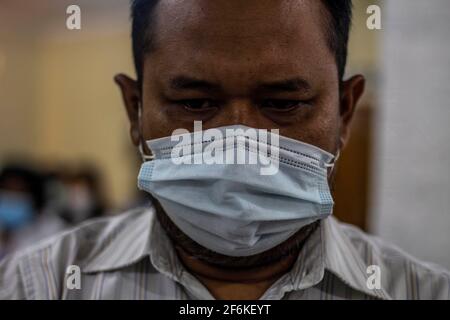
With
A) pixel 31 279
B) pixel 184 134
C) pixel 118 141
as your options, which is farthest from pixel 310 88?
pixel 118 141

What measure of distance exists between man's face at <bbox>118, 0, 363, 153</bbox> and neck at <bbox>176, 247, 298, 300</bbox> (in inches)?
8.2

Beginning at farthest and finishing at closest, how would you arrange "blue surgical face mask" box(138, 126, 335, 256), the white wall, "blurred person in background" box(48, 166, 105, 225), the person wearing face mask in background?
"blurred person in background" box(48, 166, 105, 225)
the person wearing face mask in background
the white wall
"blue surgical face mask" box(138, 126, 335, 256)

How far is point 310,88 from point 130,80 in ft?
1.03

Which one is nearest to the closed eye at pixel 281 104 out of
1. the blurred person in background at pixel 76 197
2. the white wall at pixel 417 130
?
the white wall at pixel 417 130

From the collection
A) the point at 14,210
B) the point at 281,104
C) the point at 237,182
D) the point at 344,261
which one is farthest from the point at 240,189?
the point at 14,210

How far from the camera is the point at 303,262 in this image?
0.92m

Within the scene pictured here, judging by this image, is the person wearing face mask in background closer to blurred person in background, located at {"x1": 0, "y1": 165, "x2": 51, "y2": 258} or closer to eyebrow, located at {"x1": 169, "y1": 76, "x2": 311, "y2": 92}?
blurred person in background, located at {"x1": 0, "y1": 165, "x2": 51, "y2": 258}

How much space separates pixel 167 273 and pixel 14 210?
90.5 inches

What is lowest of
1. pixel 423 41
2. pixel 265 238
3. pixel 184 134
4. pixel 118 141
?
pixel 118 141

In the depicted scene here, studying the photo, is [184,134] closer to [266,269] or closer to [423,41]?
[266,269]

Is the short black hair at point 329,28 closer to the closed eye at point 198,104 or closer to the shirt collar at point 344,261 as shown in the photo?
the closed eye at point 198,104

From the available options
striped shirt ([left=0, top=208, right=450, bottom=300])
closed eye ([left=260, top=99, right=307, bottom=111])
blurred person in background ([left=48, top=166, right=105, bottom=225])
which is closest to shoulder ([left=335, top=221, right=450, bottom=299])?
striped shirt ([left=0, top=208, right=450, bottom=300])

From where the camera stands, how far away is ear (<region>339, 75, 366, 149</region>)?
0.96 metres

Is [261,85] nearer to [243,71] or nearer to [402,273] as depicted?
[243,71]
